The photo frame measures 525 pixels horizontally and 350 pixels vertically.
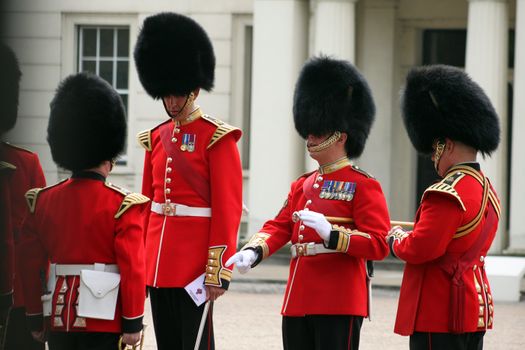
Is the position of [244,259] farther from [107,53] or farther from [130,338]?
[107,53]

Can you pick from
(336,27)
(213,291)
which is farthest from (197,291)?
(336,27)

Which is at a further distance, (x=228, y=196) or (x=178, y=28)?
(x=178, y=28)

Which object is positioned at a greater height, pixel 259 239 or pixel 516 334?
pixel 259 239

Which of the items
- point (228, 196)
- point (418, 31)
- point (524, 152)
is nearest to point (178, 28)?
point (228, 196)

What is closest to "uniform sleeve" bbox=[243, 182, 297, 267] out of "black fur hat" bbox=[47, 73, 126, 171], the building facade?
"black fur hat" bbox=[47, 73, 126, 171]

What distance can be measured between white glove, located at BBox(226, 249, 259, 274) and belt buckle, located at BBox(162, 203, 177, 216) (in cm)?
53

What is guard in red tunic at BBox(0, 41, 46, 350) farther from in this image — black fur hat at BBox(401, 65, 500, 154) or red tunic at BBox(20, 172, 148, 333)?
black fur hat at BBox(401, 65, 500, 154)

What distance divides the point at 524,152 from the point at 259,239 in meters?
9.47

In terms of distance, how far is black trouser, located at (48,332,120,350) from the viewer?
171 inches

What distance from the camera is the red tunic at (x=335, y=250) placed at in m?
4.78

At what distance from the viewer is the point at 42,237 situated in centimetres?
443

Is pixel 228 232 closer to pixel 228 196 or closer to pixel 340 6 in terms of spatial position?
pixel 228 196

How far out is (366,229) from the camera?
15.6 ft

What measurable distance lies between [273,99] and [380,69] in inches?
70.2
